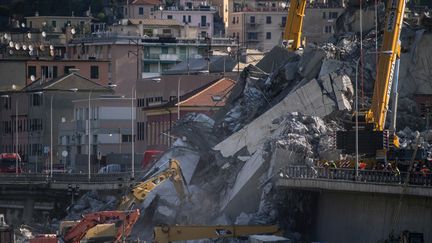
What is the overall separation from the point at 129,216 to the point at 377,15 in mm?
18179

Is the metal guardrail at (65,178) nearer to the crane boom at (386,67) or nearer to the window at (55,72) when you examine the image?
the crane boom at (386,67)

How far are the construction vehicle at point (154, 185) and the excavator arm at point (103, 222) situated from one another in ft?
20.6

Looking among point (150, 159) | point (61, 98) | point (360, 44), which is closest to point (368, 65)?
point (360, 44)

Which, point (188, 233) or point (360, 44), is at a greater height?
point (360, 44)

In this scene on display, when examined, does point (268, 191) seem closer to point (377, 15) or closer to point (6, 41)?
point (377, 15)

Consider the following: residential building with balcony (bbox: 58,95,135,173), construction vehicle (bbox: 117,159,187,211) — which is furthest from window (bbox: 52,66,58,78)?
construction vehicle (bbox: 117,159,187,211)

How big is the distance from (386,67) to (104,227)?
13784 millimetres

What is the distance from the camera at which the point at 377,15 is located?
108250mm

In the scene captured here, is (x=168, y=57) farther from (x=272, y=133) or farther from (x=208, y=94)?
(x=272, y=133)

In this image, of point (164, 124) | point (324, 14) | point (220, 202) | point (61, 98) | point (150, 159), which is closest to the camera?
point (220, 202)

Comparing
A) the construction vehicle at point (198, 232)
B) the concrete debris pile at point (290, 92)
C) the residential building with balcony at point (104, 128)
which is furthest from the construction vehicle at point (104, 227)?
the residential building with balcony at point (104, 128)

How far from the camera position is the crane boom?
94062 millimetres

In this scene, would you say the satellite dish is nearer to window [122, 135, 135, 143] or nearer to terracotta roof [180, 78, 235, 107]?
window [122, 135, 135, 143]

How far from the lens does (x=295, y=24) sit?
113875mm
